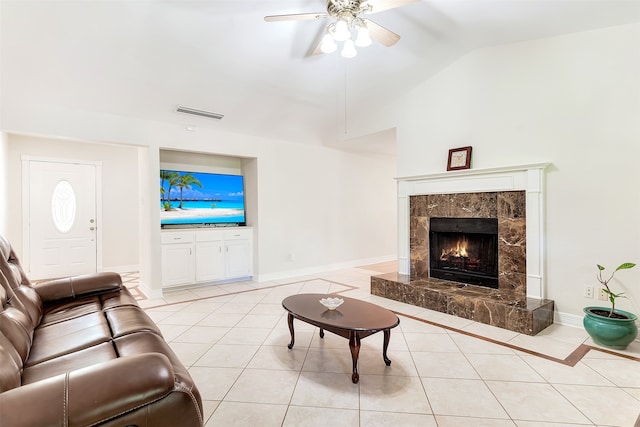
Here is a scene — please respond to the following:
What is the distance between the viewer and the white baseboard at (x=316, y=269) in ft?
17.1

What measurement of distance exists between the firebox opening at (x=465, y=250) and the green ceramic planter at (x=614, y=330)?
1060 mm

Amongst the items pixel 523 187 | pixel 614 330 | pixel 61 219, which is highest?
pixel 523 187

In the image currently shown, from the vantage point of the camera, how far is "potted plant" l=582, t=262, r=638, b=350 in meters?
2.57

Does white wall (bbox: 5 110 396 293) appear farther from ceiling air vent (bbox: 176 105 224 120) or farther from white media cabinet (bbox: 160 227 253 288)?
ceiling air vent (bbox: 176 105 224 120)

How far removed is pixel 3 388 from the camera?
1.05 meters

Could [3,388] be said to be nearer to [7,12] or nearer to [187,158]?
[7,12]

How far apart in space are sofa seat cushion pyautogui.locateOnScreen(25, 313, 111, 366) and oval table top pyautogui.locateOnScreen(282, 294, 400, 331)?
122 centimetres

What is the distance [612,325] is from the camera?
259 centimetres

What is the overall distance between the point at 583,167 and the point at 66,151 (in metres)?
7.33

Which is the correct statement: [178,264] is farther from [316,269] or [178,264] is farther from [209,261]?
[316,269]

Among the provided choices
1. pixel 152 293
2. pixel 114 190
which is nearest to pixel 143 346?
pixel 152 293

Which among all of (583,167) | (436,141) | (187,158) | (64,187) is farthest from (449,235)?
(64,187)

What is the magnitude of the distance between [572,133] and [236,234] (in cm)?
440

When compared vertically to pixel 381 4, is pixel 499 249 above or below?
below
